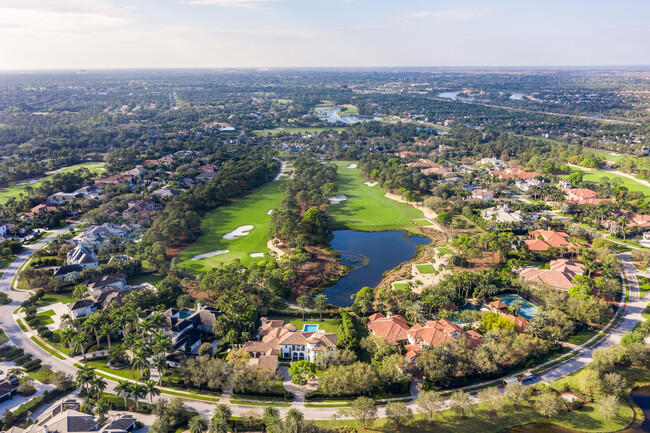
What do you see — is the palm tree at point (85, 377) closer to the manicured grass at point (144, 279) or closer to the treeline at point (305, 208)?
the manicured grass at point (144, 279)

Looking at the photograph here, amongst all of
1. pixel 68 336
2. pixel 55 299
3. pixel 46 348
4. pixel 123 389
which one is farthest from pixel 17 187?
pixel 123 389

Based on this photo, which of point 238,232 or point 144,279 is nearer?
point 144,279

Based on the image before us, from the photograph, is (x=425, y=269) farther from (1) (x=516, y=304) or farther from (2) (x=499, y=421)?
(2) (x=499, y=421)

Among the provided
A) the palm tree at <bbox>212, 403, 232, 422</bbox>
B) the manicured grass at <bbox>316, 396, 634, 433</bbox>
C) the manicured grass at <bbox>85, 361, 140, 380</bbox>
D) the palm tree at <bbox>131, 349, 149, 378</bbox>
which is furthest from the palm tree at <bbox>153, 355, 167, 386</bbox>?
the manicured grass at <bbox>316, 396, 634, 433</bbox>

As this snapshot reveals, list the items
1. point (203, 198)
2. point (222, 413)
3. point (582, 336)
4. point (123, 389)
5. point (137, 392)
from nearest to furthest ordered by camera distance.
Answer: point (222, 413) < point (137, 392) < point (123, 389) < point (582, 336) < point (203, 198)

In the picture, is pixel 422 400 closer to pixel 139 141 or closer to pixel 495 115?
pixel 139 141
